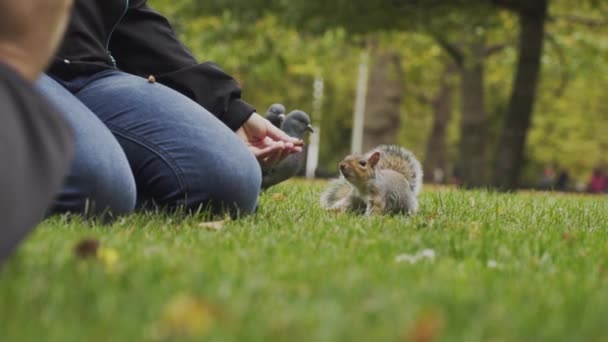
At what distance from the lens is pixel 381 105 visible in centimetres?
2145

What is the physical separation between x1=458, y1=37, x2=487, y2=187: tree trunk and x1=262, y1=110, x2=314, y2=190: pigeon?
13163 mm

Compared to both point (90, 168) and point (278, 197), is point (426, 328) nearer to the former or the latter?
point (90, 168)

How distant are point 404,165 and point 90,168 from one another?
198 cm

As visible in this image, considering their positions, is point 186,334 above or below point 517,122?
above

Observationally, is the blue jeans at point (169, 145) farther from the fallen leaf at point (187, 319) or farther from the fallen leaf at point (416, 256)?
the fallen leaf at point (187, 319)

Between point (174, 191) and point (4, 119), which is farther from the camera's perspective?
point (174, 191)

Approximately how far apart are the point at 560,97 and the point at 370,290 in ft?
111

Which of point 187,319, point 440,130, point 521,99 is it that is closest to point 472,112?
point 521,99

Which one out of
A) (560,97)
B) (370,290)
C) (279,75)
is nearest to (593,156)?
(560,97)

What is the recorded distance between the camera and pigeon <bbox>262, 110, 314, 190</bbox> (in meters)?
5.53

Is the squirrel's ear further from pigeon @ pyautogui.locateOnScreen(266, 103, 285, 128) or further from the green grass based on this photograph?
pigeon @ pyautogui.locateOnScreen(266, 103, 285, 128)

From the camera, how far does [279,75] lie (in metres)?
17.6

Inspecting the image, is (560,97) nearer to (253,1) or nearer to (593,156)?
(593,156)

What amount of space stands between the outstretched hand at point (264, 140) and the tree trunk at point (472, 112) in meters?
14.3
